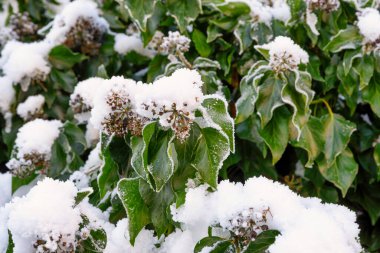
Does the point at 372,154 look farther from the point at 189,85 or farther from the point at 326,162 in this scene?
the point at 189,85

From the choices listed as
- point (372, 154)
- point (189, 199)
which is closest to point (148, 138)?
point (189, 199)

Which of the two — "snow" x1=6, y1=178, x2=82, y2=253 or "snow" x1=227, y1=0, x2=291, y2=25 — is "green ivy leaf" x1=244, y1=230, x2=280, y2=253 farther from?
"snow" x1=227, y1=0, x2=291, y2=25

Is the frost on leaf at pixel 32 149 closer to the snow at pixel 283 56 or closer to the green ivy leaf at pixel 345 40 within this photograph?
the snow at pixel 283 56

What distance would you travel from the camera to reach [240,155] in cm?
138

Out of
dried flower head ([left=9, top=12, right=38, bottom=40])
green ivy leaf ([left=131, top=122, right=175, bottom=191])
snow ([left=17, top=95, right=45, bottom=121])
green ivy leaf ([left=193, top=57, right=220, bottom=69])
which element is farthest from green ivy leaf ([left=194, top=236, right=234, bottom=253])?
dried flower head ([left=9, top=12, right=38, bottom=40])

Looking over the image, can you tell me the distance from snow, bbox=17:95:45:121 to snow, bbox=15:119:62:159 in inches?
5.6

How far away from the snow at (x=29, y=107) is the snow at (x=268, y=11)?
2.24 feet

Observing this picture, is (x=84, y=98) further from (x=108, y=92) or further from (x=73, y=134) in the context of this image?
(x=108, y=92)

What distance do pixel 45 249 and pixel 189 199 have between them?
26 centimetres

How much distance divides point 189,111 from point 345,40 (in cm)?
65

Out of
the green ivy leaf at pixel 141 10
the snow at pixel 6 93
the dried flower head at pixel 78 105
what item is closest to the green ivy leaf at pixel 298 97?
the green ivy leaf at pixel 141 10

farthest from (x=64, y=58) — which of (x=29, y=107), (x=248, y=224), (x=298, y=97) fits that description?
(x=248, y=224)

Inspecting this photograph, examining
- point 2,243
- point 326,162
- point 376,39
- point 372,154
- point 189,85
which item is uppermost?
point 189,85

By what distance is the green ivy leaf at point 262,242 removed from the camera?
0.79 meters
